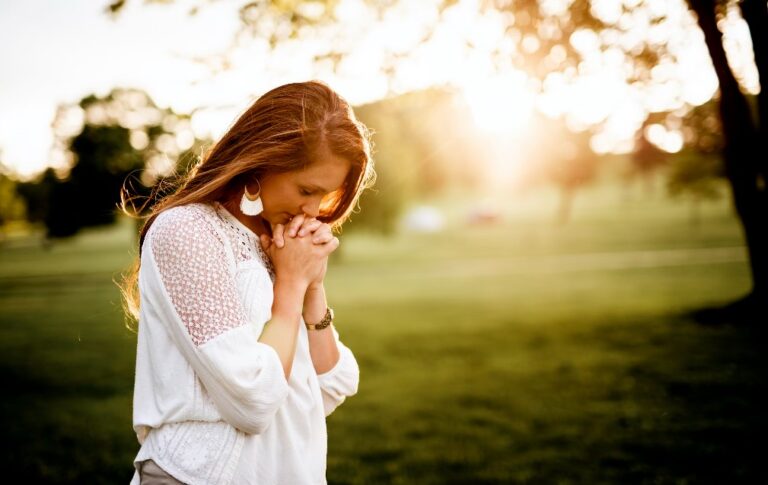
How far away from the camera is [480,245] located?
146ft

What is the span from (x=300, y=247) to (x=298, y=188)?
0.24 m

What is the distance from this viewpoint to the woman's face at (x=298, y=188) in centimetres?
214

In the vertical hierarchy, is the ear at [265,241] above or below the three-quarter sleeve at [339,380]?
above

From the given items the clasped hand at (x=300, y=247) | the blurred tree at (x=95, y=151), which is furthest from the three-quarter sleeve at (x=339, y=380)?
the blurred tree at (x=95, y=151)

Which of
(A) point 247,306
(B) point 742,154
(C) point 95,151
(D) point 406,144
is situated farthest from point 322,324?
(C) point 95,151

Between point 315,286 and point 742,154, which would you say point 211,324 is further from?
point 742,154

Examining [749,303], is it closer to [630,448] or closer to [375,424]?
[630,448]

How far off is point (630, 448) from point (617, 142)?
704cm

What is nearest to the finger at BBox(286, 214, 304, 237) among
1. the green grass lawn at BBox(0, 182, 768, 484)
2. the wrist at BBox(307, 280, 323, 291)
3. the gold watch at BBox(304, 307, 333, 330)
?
the wrist at BBox(307, 280, 323, 291)

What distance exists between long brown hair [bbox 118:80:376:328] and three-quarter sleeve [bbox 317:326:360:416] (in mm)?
665

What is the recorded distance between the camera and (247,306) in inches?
75.4

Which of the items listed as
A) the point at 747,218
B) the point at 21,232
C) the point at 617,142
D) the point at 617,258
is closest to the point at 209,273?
the point at 747,218

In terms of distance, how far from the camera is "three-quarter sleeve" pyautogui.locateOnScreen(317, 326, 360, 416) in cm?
234

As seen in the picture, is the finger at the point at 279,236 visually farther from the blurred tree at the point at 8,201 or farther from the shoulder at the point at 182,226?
the blurred tree at the point at 8,201
